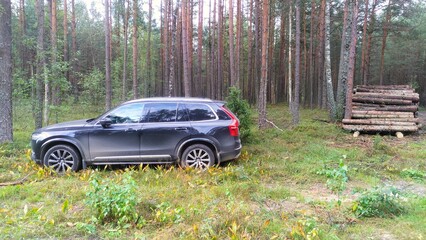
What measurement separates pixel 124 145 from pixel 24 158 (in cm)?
329

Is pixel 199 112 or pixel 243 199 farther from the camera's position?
pixel 199 112

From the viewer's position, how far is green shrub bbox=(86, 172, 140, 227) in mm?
4047

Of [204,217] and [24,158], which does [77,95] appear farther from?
[204,217]

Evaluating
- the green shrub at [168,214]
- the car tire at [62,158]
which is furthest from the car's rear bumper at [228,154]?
the car tire at [62,158]

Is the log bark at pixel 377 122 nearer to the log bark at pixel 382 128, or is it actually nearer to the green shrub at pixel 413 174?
the log bark at pixel 382 128

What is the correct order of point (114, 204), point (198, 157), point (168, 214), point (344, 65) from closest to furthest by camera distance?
point (114, 204)
point (168, 214)
point (198, 157)
point (344, 65)

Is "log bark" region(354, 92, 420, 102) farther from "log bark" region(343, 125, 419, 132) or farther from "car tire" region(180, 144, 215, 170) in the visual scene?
"car tire" region(180, 144, 215, 170)

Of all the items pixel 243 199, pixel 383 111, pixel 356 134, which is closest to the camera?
pixel 243 199

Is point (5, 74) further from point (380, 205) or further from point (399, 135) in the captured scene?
point (399, 135)

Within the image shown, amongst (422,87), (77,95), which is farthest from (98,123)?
(422,87)

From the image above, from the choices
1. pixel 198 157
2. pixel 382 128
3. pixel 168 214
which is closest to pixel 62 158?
pixel 198 157

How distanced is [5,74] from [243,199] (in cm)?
852

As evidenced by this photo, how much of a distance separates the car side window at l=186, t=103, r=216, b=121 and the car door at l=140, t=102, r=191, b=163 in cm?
21

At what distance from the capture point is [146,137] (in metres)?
6.96
